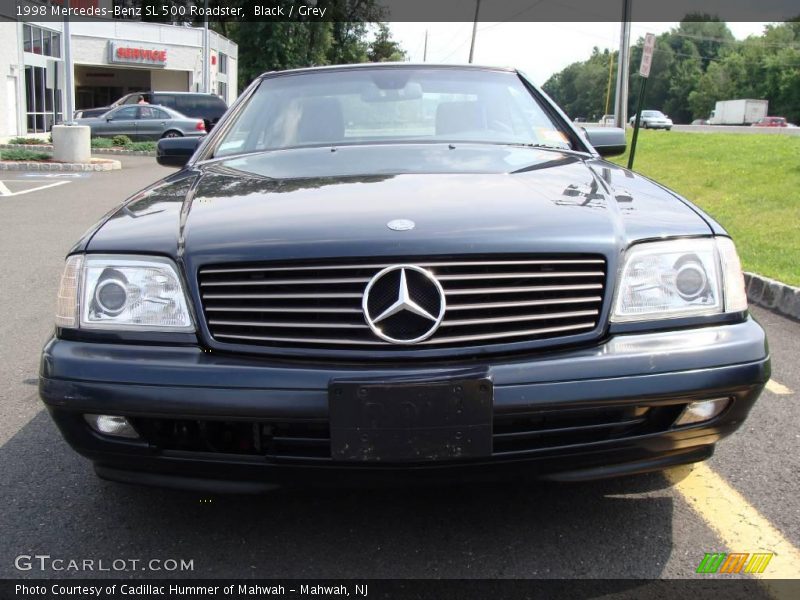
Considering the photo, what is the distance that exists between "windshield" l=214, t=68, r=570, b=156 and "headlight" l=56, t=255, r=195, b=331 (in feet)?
4.21

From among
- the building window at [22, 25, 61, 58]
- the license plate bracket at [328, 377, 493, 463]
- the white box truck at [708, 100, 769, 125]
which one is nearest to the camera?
the license plate bracket at [328, 377, 493, 463]

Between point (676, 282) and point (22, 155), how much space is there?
61.6ft

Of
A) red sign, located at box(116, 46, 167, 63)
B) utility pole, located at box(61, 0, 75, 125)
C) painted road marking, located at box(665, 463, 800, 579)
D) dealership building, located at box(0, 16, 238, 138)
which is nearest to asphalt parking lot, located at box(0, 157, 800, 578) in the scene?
painted road marking, located at box(665, 463, 800, 579)

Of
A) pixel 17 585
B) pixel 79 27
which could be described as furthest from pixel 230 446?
pixel 79 27

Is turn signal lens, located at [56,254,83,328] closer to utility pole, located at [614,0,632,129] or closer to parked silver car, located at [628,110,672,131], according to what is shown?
utility pole, located at [614,0,632,129]

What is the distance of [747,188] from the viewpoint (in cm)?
1170

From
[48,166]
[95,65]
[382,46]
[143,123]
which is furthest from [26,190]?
[382,46]

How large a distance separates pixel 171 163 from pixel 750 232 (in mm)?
6479

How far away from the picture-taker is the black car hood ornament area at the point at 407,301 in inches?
82.4

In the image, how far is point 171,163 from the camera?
396 centimetres

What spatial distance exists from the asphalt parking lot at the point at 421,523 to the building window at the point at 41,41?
96.2 feet

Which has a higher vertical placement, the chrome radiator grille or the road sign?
the road sign

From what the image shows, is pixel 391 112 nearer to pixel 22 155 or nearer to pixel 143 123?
pixel 22 155
